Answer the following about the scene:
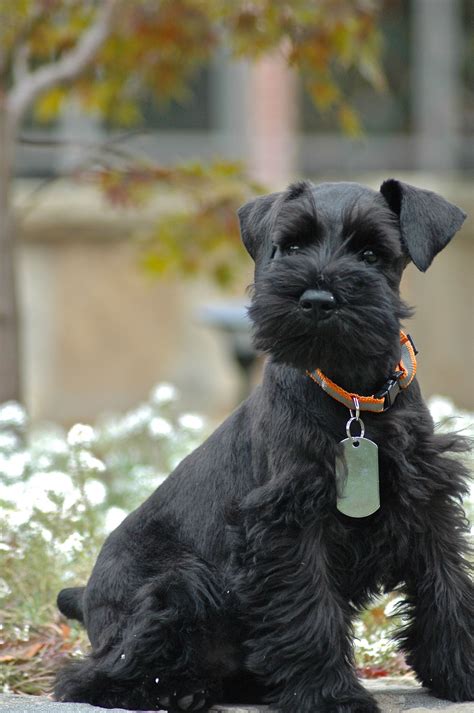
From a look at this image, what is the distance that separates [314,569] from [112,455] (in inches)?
136

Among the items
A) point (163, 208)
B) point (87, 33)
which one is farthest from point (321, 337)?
point (163, 208)

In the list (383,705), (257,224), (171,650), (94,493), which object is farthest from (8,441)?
(383,705)

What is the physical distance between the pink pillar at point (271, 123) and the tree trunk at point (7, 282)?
5405mm

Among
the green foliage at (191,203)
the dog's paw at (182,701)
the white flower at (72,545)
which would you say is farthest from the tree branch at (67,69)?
the dog's paw at (182,701)

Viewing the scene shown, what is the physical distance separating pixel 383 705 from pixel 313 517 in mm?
642

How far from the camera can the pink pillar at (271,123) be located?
12.2m

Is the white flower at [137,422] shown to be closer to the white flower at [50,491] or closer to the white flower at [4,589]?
the white flower at [50,491]

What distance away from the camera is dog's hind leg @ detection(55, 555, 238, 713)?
3.46m

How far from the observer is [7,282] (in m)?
6.91

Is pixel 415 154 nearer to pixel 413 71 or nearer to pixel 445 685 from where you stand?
pixel 413 71

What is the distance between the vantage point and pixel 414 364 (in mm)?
3453

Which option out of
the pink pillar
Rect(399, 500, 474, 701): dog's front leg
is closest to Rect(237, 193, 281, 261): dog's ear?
Rect(399, 500, 474, 701): dog's front leg

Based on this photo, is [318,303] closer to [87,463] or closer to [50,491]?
[50,491]

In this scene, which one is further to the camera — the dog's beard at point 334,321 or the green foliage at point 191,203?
the green foliage at point 191,203
